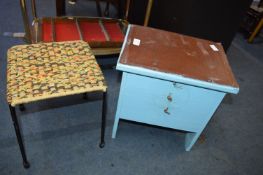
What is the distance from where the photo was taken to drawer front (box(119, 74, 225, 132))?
3.09ft

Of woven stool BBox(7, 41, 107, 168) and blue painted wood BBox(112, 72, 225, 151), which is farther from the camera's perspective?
blue painted wood BBox(112, 72, 225, 151)

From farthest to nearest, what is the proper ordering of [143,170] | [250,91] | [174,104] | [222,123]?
[250,91]
[222,123]
[143,170]
[174,104]

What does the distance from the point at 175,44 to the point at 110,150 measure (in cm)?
66

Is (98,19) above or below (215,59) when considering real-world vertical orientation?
below

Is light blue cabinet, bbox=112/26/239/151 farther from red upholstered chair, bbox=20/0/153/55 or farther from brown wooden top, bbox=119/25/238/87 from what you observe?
red upholstered chair, bbox=20/0/153/55

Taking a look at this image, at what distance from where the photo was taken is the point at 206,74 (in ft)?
3.05

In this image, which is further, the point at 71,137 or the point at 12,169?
the point at 71,137

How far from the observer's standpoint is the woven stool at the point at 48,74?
32.1 inches

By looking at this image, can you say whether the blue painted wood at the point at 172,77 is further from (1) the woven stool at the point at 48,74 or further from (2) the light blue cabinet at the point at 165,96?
(1) the woven stool at the point at 48,74

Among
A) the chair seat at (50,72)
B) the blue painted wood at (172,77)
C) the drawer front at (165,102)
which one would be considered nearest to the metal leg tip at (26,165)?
the chair seat at (50,72)

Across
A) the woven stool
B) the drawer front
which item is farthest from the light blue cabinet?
the woven stool

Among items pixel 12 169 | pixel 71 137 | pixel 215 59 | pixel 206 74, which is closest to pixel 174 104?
pixel 206 74

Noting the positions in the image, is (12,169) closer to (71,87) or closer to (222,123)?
(71,87)

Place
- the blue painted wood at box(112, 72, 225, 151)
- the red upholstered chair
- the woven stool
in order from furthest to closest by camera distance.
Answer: the red upholstered chair → the blue painted wood at box(112, 72, 225, 151) → the woven stool
